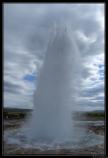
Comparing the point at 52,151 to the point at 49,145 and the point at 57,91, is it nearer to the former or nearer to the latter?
the point at 49,145

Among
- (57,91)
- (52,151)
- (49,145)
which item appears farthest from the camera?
(57,91)

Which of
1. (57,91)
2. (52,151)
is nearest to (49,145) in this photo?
(52,151)

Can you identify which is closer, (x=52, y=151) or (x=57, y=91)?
(x=52, y=151)

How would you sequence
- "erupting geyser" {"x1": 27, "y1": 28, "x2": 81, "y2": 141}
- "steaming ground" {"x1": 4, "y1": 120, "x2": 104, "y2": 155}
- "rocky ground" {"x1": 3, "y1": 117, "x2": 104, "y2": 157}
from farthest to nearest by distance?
"erupting geyser" {"x1": 27, "y1": 28, "x2": 81, "y2": 141}
"steaming ground" {"x1": 4, "y1": 120, "x2": 104, "y2": 155}
"rocky ground" {"x1": 3, "y1": 117, "x2": 104, "y2": 157}

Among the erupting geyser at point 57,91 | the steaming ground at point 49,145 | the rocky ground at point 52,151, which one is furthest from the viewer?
the erupting geyser at point 57,91

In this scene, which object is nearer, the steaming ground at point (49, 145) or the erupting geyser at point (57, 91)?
the steaming ground at point (49, 145)

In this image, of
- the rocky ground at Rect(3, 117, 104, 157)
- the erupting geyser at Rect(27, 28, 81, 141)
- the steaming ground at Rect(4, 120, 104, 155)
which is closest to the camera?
the rocky ground at Rect(3, 117, 104, 157)

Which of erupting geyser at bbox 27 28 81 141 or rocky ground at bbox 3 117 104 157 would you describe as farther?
erupting geyser at bbox 27 28 81 141

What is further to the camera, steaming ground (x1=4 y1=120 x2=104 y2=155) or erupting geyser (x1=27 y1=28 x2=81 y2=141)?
erupting geyser (x1=27 y1=28 x2=81 y2=141)
